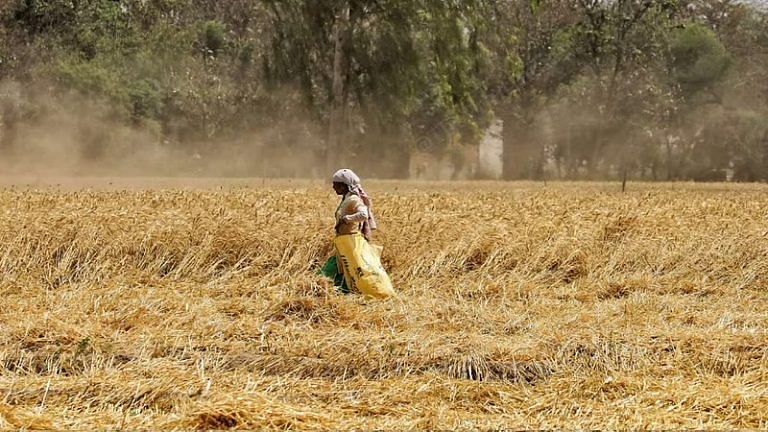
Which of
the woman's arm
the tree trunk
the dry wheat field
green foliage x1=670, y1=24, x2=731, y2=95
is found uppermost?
green foliage x1=670, y1=24, x2=731, y2=95

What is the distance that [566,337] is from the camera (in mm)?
7855

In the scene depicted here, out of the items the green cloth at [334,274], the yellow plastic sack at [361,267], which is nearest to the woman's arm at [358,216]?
the yellow plastic sack at [361,267]

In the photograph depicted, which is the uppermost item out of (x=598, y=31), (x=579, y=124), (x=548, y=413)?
(x=598, y=31)

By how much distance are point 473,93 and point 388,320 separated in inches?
1379

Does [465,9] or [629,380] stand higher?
[465,9]

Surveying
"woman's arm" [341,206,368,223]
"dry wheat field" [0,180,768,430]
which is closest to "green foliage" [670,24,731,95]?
"dry wheat field" [0,180,768,430]

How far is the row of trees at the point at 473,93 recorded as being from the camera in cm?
4656

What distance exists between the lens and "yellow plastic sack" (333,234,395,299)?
33.2 feet

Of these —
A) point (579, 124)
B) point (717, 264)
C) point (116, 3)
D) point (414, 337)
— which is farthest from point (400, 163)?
point (414, 337)

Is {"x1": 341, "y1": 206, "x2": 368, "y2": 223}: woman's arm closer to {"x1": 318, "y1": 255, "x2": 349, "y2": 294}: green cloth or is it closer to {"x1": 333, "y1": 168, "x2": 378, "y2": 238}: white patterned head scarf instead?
{"x1": 333, "y1": 168, "x2": 378, "y2": 238}: white patterned head scarf

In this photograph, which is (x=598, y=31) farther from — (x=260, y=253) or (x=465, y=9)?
→ (x=260, y=253)

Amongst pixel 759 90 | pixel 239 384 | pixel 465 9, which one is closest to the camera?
pixel 239 384

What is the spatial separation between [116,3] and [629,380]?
49897mm

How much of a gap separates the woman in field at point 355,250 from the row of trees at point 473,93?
32.5 metres
